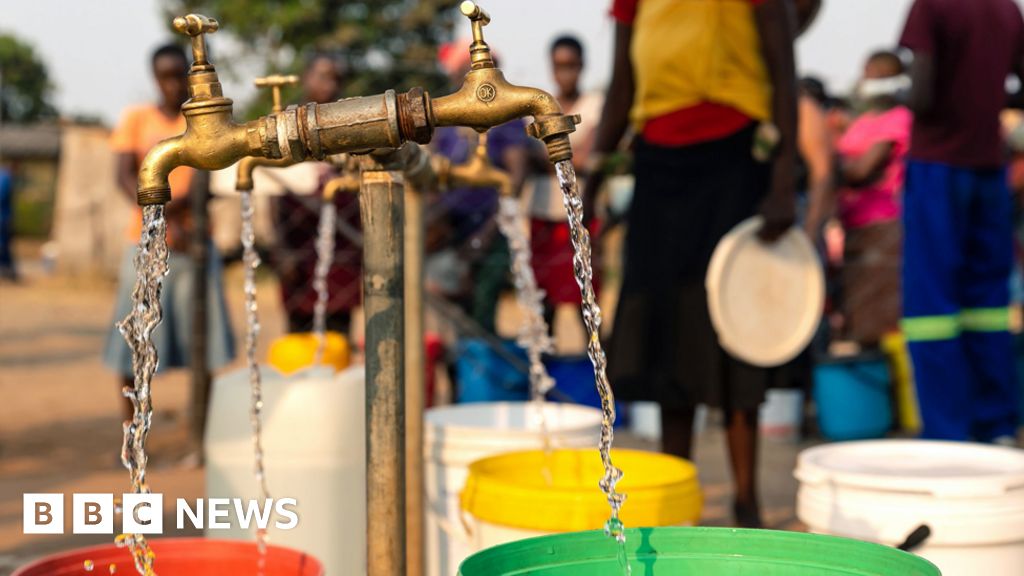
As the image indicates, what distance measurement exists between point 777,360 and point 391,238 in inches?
59.7

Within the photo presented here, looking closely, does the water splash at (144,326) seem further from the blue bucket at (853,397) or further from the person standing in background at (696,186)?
the blue bucket at (853,397)

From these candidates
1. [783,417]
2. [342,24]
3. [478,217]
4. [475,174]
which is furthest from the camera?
[342,24]

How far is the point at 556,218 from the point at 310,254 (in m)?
1.07

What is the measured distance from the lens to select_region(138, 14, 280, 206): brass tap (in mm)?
1232

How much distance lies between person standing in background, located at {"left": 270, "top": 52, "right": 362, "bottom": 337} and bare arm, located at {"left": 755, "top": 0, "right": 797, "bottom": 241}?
2554mm

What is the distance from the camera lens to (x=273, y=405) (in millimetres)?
2152

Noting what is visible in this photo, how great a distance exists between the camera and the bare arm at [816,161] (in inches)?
188

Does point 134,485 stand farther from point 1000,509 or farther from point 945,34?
point 945,34

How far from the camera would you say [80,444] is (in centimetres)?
490

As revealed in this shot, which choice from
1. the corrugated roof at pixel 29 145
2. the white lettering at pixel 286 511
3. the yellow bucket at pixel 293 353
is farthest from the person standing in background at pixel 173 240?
the corrugated roof at pixel 29 145

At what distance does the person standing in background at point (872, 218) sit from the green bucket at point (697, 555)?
157 inches

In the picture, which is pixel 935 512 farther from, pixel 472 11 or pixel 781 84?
pixel 781 84

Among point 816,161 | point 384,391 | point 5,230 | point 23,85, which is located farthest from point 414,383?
point 23,85

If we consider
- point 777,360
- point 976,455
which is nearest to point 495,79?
point 976,455
